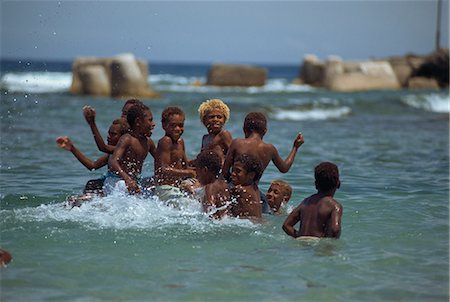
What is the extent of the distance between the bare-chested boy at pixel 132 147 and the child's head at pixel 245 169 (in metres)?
1.22

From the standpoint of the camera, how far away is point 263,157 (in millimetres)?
7695

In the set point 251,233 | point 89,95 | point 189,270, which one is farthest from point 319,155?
point 89,95

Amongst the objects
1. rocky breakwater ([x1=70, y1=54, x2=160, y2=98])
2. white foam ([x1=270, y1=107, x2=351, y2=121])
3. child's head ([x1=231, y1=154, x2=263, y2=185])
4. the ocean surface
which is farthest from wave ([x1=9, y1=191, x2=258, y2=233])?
rocky breakwater ([x1=70, y1=54, x2=160, y2=98])

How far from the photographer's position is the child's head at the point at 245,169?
724cm

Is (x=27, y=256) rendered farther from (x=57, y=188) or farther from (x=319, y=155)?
(x=319, y=155)

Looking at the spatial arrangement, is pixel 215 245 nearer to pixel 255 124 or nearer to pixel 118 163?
pixel 255 124

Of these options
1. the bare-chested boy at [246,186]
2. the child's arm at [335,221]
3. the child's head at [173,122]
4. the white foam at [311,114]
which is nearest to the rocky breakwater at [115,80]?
the white foam at [311,114]

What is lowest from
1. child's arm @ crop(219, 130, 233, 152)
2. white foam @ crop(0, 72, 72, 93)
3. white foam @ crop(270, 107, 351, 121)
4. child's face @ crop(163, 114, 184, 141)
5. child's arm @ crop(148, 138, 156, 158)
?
white foam @ crop(0, 72, 72, 93)

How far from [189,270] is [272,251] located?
0.85m

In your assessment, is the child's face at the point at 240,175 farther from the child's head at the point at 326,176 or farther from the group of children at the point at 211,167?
the child's head at the point at 326,176

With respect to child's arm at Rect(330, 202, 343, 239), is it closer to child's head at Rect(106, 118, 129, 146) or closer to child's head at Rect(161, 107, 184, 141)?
child's head at Rect(161, 107, 184, 141)

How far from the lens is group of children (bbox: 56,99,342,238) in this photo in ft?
22.1

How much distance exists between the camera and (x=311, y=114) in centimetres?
2542

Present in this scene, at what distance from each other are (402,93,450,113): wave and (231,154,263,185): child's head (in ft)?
77.0
